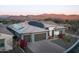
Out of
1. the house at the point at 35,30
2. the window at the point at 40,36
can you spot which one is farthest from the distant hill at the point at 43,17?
the window at the point at 40,36

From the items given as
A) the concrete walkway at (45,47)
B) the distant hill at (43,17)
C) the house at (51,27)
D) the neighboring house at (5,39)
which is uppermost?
the distant hill at (43,17)

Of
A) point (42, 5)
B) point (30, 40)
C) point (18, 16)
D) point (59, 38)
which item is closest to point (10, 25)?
point (18, 16)

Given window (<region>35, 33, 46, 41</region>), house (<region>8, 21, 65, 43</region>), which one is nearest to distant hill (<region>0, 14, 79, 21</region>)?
house (<region>8, 21, 65, 43</region>)

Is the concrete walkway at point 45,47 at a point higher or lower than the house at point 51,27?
lower

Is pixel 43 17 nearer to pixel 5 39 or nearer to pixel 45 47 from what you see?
pixel 45 47

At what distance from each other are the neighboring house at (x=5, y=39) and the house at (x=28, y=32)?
5cm

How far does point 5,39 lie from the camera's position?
4.47ft

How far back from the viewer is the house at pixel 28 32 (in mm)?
1391

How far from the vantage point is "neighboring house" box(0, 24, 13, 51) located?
53.8 inches

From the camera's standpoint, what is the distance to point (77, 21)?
4.61 feet

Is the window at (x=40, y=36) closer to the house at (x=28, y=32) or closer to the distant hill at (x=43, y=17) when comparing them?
the house at (x=28, y=32)

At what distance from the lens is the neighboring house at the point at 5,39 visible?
1366 mm

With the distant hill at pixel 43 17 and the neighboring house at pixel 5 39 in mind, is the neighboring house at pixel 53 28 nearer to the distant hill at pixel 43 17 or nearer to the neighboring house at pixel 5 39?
the distant hill at pixel 43 17

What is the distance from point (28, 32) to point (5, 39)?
0.75 feet
